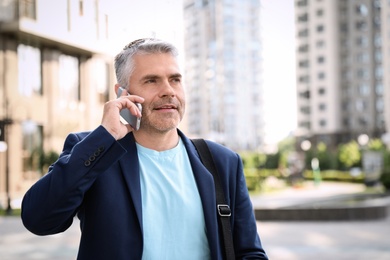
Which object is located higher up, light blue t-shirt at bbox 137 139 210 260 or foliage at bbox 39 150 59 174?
light blue t-shirt at bbox 137 139 210 260

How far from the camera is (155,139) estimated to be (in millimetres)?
2254

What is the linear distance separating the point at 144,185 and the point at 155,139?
19cm

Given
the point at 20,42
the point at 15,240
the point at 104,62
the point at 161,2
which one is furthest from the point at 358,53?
the point at 161,2

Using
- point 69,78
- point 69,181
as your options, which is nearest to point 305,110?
point 69,78

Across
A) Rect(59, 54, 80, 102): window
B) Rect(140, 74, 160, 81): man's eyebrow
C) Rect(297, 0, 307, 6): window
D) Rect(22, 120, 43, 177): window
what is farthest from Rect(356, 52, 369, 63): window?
Rect(140, 74, 160, 81): man's eyebrow

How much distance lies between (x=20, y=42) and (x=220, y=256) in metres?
29.8

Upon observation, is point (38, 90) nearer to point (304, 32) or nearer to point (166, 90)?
point (166, 90)

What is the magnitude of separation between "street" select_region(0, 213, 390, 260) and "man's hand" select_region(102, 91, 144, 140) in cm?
826

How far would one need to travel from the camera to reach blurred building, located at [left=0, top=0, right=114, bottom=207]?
28828mm

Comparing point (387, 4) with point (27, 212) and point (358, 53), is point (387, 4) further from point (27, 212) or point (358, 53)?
point (27, 212)

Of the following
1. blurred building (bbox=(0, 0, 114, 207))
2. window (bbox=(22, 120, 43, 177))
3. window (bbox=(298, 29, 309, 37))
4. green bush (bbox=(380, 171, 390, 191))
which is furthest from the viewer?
window (bbox=(298, 29, 309, 37))

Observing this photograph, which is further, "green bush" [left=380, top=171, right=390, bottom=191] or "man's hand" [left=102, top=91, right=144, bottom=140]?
"green bush" [left=380, top=171, right=390, bottom=191]

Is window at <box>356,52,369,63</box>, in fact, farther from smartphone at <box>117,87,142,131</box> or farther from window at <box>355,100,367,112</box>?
smartphone at <box>117,87,142,131</box>

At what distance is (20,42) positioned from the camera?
30156mm
